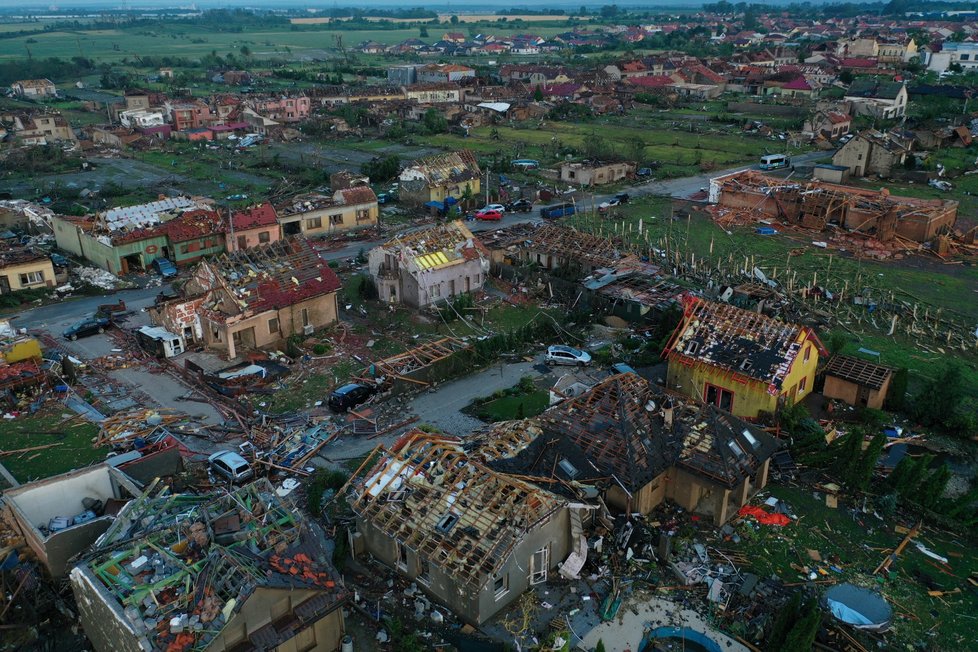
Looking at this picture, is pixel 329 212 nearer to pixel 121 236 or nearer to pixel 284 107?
pixel 121 236

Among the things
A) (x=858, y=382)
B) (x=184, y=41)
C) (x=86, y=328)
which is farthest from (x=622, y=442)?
(x=184, y=41)

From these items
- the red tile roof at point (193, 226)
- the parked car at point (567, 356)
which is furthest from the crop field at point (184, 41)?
A: the parked car at point (567, 356)

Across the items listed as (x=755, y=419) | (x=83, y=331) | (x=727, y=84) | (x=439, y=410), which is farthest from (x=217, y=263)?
(x=727, y=84)

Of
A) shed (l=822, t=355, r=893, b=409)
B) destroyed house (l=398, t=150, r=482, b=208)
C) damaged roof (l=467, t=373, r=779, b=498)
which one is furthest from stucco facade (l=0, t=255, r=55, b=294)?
shed (l=822, t=355, r=893, b=409)

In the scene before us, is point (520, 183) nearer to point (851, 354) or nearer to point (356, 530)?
point (851, 354)

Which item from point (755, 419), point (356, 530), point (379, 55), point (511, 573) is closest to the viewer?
point (511, 573)

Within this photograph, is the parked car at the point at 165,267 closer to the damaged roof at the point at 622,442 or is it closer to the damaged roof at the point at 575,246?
the damaged roof at the point at 575,246
